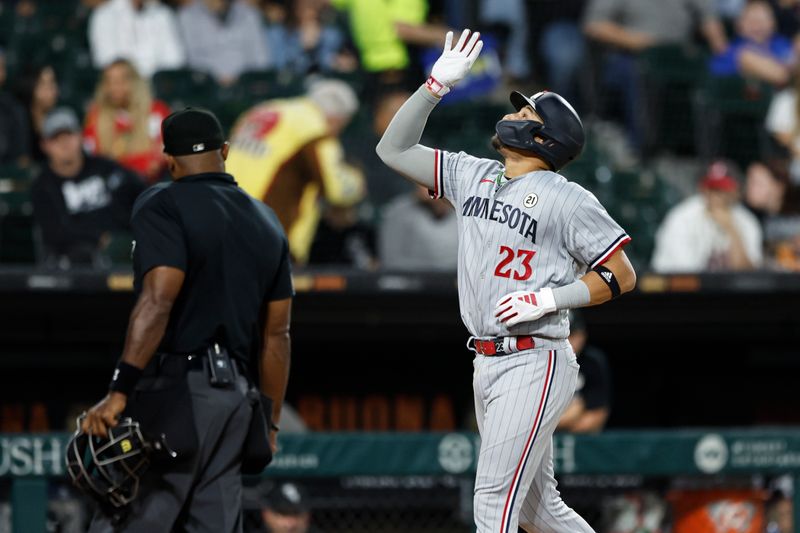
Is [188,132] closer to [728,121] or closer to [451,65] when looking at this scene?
[451,65]

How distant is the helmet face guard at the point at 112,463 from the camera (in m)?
4.11

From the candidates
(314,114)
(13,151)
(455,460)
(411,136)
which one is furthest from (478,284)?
(13,151)

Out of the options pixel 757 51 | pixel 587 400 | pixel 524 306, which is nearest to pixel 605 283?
pixel 524 306

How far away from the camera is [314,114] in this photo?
25.0ft

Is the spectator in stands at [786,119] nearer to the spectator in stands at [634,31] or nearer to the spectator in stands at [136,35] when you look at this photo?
the spectator in stands at [634,31]

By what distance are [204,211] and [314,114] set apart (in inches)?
135

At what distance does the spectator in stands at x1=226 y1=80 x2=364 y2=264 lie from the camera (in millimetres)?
7434

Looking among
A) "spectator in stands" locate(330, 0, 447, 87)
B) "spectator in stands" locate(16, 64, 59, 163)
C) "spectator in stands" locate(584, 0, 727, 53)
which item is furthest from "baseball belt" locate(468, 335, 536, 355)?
"spectator in stands" locate(584, 0, 727, 53)

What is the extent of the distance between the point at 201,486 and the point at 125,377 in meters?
0.40

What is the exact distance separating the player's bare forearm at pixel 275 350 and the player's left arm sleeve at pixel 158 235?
0.39 metres

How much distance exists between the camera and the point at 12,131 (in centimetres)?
855

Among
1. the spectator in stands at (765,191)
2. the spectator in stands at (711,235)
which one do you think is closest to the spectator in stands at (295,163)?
the spectator in stands at (711,235)

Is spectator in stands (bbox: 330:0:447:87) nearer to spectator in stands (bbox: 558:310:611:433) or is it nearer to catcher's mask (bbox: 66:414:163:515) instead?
spectator in stands (bbox: 558:310:611:433)

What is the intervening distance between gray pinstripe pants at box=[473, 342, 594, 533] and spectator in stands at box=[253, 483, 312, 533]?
4.45 ft
